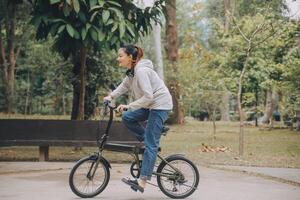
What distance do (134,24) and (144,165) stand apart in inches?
202

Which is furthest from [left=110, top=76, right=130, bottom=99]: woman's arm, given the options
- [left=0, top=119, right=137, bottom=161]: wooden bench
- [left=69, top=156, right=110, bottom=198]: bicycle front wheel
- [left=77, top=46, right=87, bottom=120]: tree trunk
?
[left=77, top=46, right=87, bottom=120]: tree trunk

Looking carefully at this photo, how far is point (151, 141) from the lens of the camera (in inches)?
298

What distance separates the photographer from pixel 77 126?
11.9 meters

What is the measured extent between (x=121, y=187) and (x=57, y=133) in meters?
3.68

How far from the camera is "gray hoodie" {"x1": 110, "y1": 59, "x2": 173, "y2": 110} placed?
7355 millimetres

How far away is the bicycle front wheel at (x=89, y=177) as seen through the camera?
749cm

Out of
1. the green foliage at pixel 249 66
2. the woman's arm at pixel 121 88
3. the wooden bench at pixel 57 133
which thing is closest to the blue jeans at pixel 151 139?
the woman's arm at pixel 121 88

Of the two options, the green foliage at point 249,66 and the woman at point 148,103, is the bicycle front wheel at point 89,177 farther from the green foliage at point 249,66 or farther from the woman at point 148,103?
the green foliage at point 249,66

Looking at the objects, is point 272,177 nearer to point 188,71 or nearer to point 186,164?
point 186,164

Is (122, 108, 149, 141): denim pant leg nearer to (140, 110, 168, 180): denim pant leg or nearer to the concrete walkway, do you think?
(140, 110, 168, 180): denim pant leg

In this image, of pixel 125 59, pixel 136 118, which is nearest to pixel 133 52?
pixel 125 59

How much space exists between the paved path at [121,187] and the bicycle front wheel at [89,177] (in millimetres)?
142

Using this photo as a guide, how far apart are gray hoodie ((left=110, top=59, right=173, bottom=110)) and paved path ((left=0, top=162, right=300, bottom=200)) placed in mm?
1253

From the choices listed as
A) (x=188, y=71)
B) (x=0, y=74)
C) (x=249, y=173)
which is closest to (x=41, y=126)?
(x=249, y=173)
